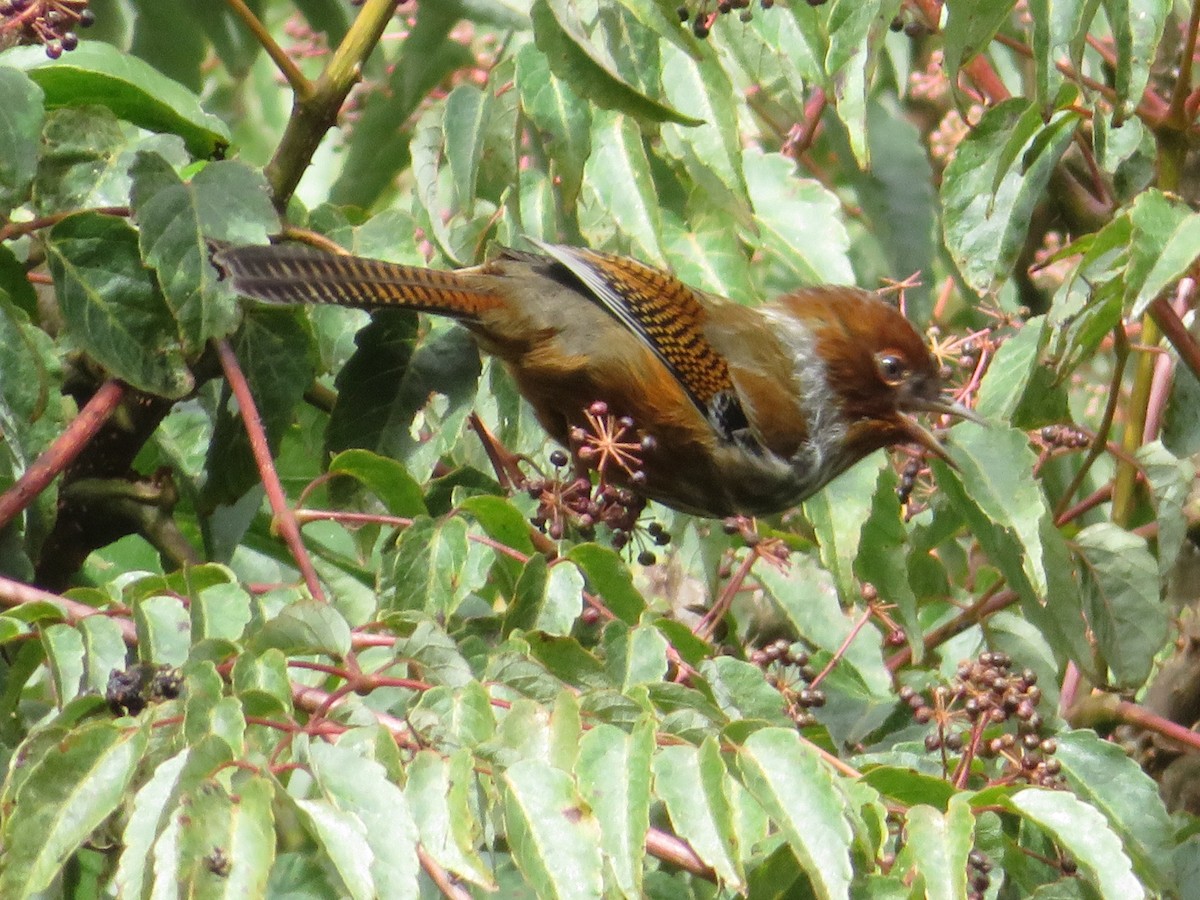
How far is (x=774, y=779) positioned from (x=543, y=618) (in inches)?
23.9

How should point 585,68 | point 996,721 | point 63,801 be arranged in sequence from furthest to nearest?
1. point 996,721
2. point 585,68
3. point 63,801

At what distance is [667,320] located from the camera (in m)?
4.09

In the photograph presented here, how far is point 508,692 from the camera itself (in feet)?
7.15

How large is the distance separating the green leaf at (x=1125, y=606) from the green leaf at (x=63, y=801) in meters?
1.96

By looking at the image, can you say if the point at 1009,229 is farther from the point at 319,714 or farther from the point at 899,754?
the point at 319,714

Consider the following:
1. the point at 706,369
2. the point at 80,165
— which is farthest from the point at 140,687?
the point at 706,369

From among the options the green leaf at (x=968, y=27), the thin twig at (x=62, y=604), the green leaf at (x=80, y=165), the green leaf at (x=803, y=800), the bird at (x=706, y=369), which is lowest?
the bird at (x=706, y=369)

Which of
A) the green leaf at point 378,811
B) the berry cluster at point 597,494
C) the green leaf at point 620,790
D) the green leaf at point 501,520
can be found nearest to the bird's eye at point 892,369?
the berry cluster at point 597,494

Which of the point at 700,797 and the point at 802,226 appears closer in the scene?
the point at 700,797

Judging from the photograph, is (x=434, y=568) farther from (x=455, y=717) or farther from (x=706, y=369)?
(x=706, y=369)

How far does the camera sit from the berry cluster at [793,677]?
8.95ft

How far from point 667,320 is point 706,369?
16 cm

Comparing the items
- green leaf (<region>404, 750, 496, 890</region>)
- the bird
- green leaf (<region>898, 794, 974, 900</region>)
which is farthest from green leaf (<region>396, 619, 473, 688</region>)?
the bird

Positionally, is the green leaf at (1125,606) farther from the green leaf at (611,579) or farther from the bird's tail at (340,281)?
the bird's tail at (340,281)
